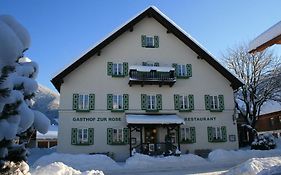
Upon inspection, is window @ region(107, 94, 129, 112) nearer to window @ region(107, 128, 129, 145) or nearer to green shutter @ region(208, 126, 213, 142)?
window @ region(107, 128, 129, 145)

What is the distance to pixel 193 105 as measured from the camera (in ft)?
86.2

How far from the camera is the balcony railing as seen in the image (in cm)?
2469

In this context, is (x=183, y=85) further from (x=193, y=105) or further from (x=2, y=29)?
(x=2, y=29)

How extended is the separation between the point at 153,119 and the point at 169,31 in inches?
322

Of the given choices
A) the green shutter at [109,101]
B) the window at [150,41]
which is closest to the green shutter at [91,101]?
the green shutter at [109,101]

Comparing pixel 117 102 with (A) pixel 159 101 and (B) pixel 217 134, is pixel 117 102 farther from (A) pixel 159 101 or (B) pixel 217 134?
(B) pixel 217 134

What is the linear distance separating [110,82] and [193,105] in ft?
23.9

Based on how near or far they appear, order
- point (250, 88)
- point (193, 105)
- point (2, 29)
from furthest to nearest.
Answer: point (250, 88), point (193, 105), point (2, 29)

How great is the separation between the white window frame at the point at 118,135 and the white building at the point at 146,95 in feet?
0.26

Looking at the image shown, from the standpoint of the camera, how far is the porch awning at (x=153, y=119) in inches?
915

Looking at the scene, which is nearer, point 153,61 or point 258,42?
point 258,42

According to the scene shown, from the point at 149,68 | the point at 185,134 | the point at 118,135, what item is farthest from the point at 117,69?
the point at 185,134

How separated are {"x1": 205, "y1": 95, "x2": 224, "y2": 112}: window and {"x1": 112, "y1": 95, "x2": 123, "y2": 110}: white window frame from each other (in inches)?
291

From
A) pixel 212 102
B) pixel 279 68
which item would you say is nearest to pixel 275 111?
pixel 279 68
